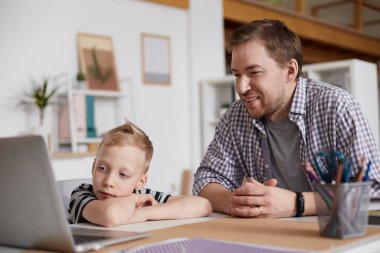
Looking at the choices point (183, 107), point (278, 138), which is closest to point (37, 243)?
point (278, 138)

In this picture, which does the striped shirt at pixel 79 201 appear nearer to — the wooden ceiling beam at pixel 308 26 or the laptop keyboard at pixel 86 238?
the laptop keyboard at pixel 86 238

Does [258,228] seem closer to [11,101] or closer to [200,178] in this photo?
[200,178]

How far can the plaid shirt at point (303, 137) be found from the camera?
1.73 m

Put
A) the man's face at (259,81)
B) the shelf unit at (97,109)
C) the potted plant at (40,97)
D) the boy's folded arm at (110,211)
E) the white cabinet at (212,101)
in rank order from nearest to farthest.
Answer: the boy's folded arm at (110,211) → the man's face at (259,81) → the potted plant at (40,97) → the shelf unit at (97,109) → the white cabinet at (212,101)

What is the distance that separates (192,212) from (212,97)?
428 centimetres

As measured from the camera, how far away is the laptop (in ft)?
3.27

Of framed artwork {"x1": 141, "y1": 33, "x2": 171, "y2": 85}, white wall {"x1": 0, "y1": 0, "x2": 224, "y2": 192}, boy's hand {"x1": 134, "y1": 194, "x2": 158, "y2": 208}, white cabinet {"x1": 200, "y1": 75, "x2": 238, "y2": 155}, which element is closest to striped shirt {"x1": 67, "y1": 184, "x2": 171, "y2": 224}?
boy's hand {"x1": 134, "y1": 194, "x2": 158, "y2": 208}

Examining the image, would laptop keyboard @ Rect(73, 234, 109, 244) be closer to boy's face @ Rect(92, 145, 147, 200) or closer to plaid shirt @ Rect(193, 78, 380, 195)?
boy's face @ Rect(92, 145, 147, 200)

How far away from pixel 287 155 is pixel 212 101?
385 cm

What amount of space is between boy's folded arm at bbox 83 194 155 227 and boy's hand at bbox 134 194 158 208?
6 centimetres

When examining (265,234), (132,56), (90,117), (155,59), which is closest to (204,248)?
(265,234)

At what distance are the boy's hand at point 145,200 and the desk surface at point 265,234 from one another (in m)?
0.12

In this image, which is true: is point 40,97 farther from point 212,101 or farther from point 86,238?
point 86,238

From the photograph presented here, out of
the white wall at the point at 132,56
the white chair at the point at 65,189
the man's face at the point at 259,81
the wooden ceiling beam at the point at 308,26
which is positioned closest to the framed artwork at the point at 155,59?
the white wall at the point at 132,56
